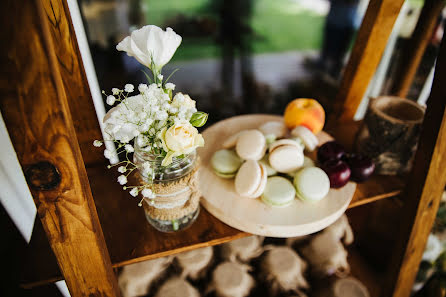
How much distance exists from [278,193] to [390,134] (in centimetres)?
37

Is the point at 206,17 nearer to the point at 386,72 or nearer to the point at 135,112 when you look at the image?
the point at 386,72

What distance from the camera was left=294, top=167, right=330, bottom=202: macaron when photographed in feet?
2.37

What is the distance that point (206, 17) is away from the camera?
346 centimetres

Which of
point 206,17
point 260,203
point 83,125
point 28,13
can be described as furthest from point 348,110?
point 206,17

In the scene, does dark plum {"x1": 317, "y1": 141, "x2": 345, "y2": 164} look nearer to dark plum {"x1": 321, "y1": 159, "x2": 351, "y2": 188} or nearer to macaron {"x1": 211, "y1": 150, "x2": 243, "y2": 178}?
dark plum {"x1": 321, "y1": 159, "x2": 351, "y2": 188}

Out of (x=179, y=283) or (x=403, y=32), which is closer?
(x=179, y=283)

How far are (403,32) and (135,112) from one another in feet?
5.35

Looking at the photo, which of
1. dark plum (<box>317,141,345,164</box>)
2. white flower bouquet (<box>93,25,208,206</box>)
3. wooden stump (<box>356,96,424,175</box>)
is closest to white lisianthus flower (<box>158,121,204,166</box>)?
white flower bouquet (<box>93,25,208,206</box>)

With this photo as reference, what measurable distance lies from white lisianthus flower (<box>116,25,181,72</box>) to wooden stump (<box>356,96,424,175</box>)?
613 millimetres

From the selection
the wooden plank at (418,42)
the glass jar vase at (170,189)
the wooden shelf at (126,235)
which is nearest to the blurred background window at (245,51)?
the wooden plank at (418,42)

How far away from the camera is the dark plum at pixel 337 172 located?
0.76 metres

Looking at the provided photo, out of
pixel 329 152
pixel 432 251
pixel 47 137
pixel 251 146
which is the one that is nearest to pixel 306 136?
pixel 329 152

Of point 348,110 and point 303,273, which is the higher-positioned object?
point 348,110

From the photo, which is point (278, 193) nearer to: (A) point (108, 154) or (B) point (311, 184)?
(B) point (311, 184)
